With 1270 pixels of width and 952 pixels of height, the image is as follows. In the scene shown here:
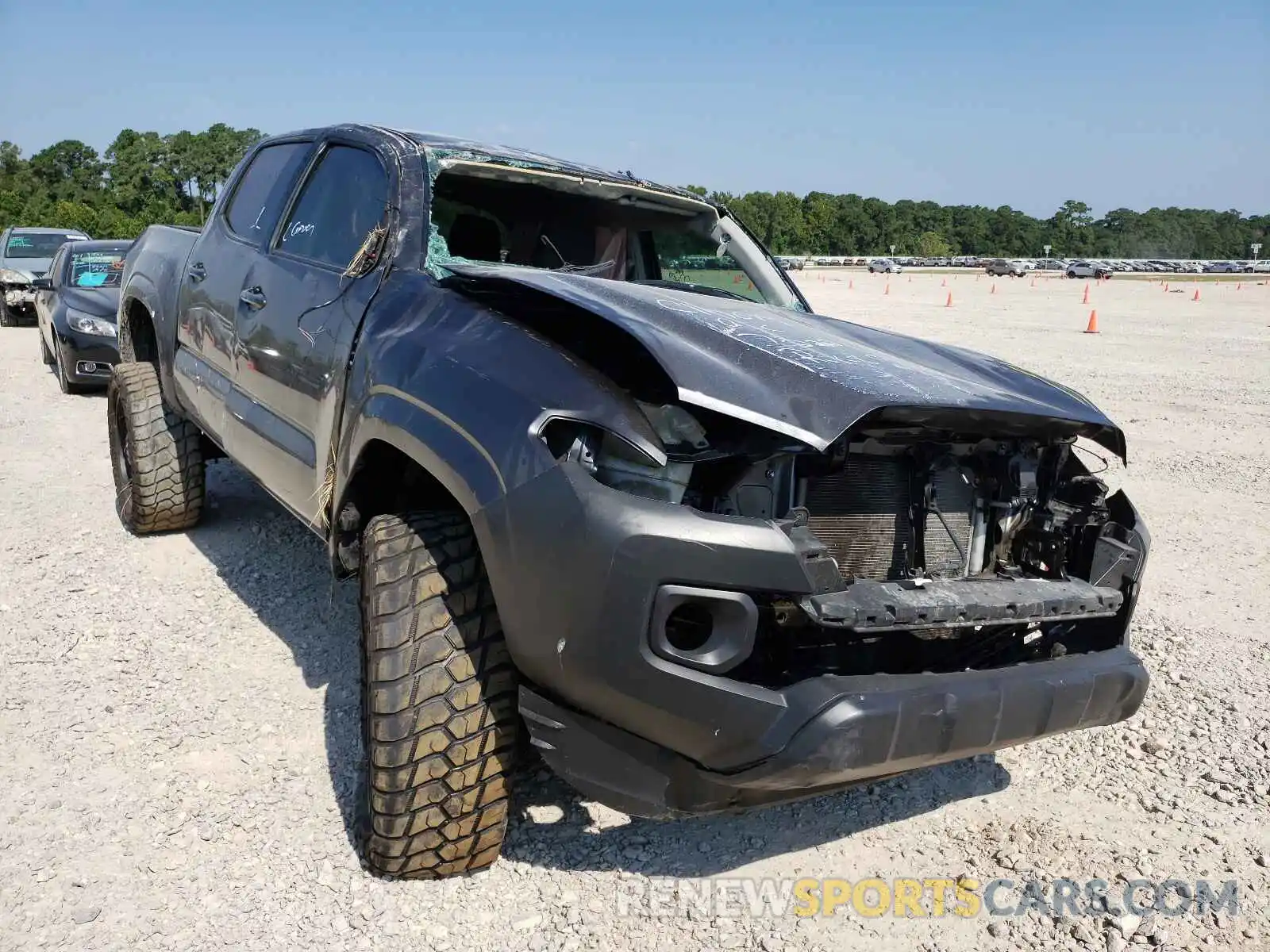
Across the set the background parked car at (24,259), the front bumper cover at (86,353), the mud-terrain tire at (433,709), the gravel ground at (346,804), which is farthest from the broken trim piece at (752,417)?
the background parked car at (24,259)

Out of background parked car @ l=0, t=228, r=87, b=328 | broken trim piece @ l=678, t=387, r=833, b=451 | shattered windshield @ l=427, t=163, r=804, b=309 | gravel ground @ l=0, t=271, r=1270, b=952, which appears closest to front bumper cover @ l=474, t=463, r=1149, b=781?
broken trim piece @ l=678, t=387, r=833, b=451

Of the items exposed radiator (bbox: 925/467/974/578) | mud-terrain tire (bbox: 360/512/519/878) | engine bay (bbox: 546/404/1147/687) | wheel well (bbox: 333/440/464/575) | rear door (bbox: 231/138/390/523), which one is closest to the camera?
engine bay (bbox: 546/404/1147/687)

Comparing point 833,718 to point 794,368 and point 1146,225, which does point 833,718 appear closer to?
point 794,368

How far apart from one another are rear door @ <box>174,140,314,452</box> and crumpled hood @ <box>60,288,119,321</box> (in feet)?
18.4

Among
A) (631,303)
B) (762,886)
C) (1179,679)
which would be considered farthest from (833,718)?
(1179,679)

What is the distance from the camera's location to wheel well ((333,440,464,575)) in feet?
9.12

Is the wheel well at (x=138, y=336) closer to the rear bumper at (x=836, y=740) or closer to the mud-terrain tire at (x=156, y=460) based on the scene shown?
the mud-terrain tire at (x=156, y=460)

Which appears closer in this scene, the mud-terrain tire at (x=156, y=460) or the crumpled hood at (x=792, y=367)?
the crumpled hood at (x=792, y=367)

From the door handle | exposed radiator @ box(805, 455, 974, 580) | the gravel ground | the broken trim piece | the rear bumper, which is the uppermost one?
the door handle

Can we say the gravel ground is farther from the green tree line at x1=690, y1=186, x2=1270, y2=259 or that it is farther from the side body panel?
the green tree line at x1=690, y1=186, x2=1270, y2=259

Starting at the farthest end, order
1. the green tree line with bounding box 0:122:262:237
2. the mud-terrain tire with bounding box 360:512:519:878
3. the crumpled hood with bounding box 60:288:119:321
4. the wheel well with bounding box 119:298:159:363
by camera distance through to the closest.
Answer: the green tree line with bounding box 0:122:262:237, the crumpled hood with bounding box 60:288:119:321, the wheel well with bounding box 119:298:159:363, the mud-terrain tire with bounding box 360:512:519:878

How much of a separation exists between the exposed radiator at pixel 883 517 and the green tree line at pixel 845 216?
66.3 m

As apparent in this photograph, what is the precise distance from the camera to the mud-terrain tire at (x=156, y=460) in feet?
15.8

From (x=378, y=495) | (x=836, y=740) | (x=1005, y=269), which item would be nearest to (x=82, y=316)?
(x=378, y=495)
